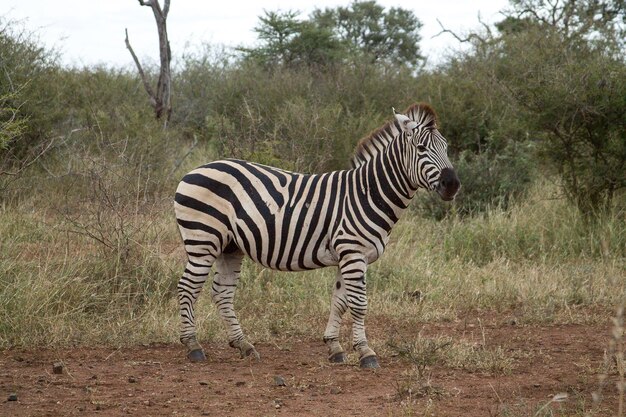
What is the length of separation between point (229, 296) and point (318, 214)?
1.00m

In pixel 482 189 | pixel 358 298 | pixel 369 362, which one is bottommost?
pixel 369 362

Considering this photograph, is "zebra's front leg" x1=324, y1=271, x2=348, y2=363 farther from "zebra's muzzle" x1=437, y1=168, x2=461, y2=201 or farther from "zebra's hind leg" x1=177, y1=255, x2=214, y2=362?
"zebra's muzzle" x1=437, y1=168, x2=461, y2=201

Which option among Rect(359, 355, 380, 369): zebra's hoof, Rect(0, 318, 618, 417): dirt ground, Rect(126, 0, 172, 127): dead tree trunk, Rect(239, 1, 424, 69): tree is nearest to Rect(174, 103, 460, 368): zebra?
Rect(359, 355, 380, 369): zebra's hoof

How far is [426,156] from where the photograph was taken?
6.36m

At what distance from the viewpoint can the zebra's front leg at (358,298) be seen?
20.7 ft

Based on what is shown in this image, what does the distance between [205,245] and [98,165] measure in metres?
2.38

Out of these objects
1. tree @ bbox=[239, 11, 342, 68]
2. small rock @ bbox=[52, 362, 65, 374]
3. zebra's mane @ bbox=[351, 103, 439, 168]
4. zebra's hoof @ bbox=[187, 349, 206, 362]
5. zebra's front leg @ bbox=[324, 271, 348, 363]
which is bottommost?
small rock @ bbox=[52, 362, 65, 374]

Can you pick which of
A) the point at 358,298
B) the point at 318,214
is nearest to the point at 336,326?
the point at 358,298

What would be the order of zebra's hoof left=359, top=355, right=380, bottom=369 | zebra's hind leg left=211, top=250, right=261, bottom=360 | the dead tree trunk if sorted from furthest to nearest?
the dead tree trunk, zebra's hind leg left=211, top=250, right=261, bottom=360, zebra's hoof left=359, top=355, right=380, bottom=369

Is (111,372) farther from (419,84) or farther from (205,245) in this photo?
(419,84)

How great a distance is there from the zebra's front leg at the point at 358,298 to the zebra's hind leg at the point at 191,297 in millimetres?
1044

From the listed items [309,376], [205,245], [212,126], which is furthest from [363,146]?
[212,126]

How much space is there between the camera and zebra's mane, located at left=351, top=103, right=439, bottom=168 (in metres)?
6.53

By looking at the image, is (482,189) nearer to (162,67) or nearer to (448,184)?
(448,184)
